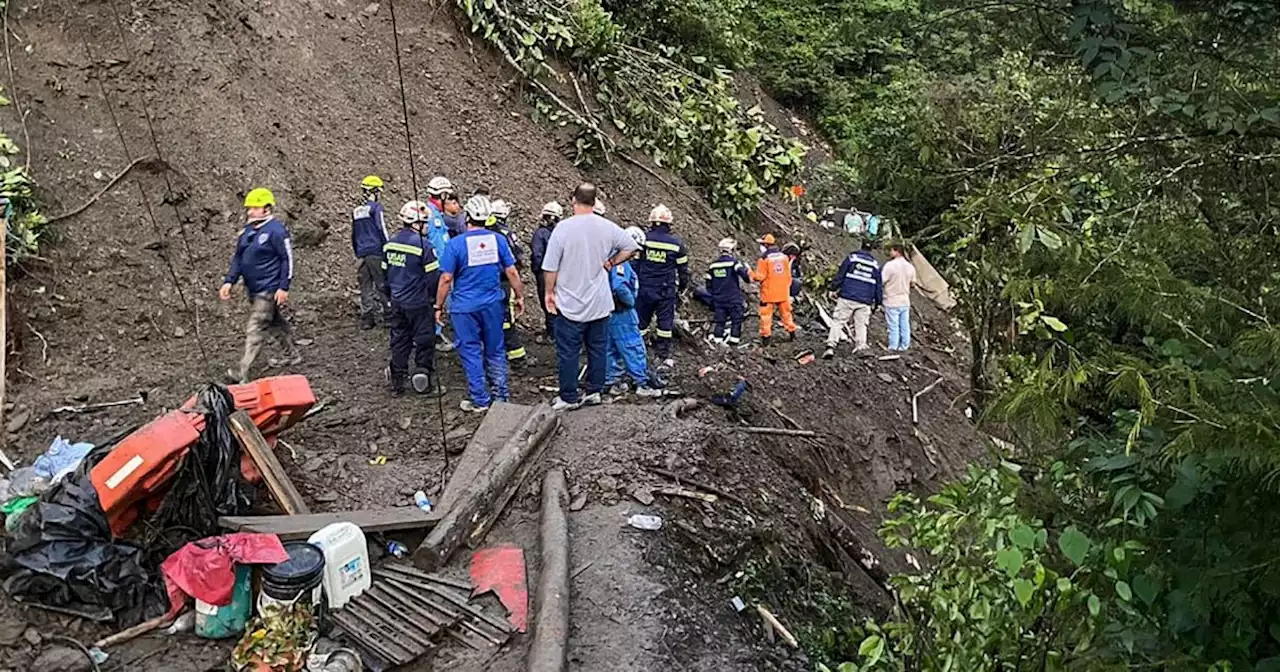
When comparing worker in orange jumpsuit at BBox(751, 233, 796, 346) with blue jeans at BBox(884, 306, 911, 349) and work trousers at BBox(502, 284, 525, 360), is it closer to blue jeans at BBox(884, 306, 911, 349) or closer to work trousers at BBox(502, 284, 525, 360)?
blue jeans at BBox(884, 306, 911, 349)

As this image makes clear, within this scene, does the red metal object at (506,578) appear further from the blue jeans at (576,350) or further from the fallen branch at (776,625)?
the blue jeans at (576,350)

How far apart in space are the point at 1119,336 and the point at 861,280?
25.0 ft

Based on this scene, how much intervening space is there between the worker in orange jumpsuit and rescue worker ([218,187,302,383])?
5.96 meters

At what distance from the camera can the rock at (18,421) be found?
8469 mm

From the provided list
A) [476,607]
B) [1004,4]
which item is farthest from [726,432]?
[1004,4]

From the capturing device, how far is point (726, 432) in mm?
7945

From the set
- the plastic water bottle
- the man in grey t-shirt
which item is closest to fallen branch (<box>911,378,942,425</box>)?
the man in grey t-shirt

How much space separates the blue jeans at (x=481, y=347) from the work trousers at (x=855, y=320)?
533cm

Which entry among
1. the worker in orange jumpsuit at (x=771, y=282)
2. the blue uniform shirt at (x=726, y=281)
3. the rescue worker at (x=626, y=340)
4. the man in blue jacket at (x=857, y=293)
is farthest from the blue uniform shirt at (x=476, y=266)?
the man in blue jacket at (x=857, y=293)

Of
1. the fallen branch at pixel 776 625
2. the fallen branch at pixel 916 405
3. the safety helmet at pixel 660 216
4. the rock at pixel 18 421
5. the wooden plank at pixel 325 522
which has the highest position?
the safety helmet at pixel 660 216

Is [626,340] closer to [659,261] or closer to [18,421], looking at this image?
[659,261]

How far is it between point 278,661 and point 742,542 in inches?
116

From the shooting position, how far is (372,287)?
10898 mm

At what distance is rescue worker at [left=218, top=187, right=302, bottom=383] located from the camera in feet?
29.1
